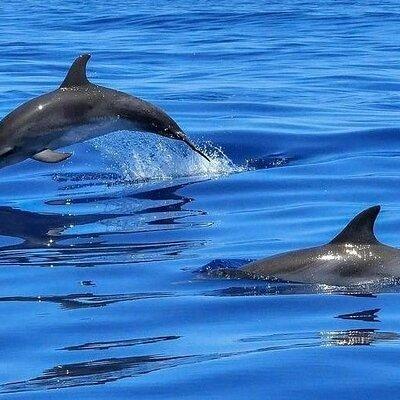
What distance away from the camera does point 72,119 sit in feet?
43.0

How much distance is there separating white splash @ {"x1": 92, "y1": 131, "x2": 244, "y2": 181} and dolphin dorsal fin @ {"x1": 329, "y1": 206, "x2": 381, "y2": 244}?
5080 mm

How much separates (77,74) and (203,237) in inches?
Answer: 116

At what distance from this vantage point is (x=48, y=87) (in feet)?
74.8

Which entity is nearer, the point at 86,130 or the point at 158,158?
the point at 86,130

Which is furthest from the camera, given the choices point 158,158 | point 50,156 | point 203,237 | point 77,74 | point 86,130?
point 158,158

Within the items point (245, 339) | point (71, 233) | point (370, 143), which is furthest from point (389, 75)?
point (245, 339)

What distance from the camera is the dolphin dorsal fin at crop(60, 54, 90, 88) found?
1286 cm

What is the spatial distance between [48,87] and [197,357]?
52.8ft

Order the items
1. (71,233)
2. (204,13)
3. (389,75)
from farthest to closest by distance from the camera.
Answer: (204,13), (389,75), (71,233)

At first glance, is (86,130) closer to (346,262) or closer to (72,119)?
(72,119)

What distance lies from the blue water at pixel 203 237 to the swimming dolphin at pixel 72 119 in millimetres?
505

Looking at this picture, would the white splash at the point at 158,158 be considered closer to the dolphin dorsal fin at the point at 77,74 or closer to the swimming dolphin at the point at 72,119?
the swimming dolphin at the point at 72,119

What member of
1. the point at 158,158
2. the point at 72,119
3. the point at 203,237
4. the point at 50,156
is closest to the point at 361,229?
the point at 203,237

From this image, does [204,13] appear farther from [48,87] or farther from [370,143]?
[370,143]
